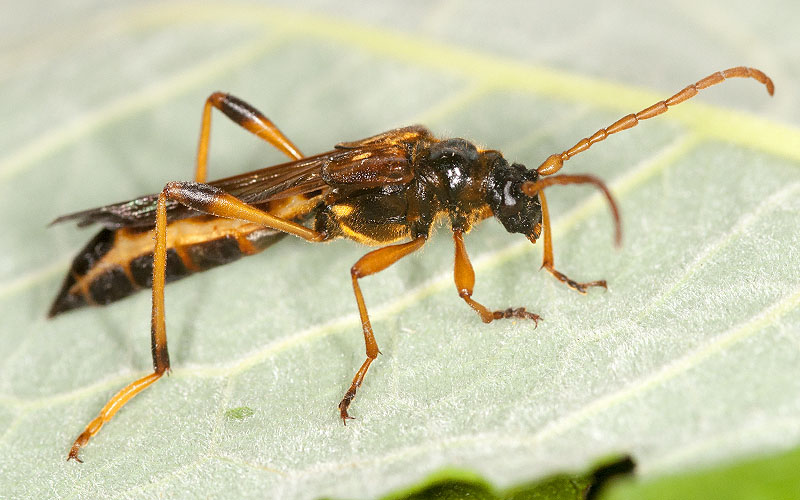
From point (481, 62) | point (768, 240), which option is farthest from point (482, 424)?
point (481, 62)

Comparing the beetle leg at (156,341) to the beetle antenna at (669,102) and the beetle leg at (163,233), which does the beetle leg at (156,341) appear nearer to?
the beetle leg at (163,233)

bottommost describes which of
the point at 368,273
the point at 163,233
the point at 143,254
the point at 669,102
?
the point at 368,273

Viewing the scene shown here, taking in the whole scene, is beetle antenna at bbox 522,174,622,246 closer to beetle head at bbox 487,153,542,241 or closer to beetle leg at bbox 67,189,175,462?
beetle head at bbox 487,153,542,241

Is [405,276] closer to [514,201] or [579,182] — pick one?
[514,201]

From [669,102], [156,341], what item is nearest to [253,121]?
[156,341]

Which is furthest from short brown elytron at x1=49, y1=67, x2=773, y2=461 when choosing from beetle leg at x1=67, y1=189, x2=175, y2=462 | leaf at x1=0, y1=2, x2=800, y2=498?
leaf at x1=0, y1=2, x2=800, y2=498
